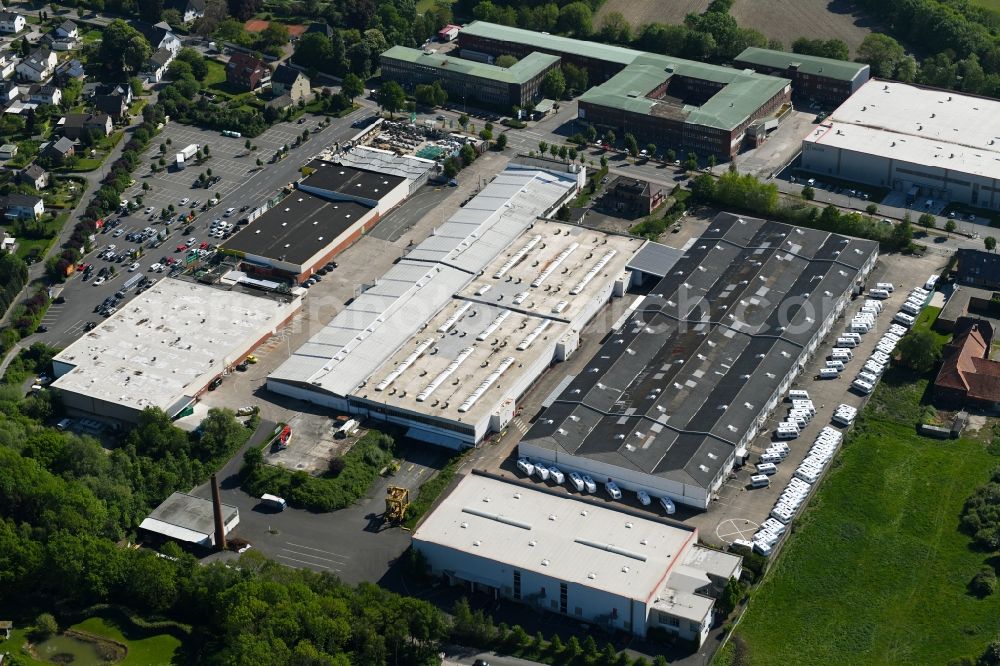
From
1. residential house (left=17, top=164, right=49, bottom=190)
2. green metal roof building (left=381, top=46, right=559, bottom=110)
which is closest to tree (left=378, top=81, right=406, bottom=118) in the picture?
green metal roof building (left=381, top=46, right=559, bottom=110)

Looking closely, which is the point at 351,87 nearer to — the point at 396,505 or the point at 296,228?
the point at 296,228

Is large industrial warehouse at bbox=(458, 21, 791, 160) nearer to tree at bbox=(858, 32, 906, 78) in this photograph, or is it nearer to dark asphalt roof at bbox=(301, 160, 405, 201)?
tree at bbox=(858, 32, 906, 78)

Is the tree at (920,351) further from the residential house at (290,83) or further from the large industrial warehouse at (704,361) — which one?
the residential house at (290,83)

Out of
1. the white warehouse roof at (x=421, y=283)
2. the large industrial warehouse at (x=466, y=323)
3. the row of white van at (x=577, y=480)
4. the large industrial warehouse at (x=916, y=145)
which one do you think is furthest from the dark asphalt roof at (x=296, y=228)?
the large industrial warehouse at (x=916, y=145)

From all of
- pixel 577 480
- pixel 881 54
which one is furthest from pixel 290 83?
pixel 577 480

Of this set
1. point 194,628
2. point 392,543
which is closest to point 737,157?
point 392,543

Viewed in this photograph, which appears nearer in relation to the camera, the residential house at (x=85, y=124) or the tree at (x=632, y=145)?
the tree at (x=632, y=145)

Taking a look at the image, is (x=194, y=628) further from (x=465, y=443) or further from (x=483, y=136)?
(x=483, y=136)
